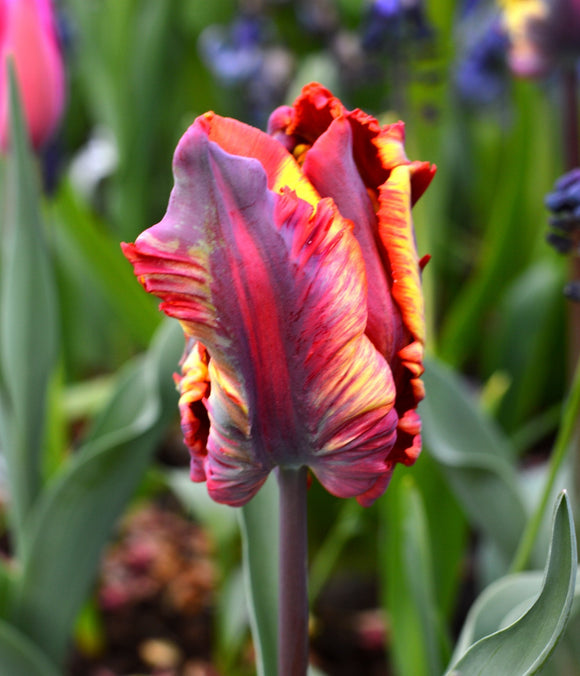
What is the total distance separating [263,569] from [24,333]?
34cm

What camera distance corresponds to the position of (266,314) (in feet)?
0.85

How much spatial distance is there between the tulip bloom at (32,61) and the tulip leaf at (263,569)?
16.6 inches

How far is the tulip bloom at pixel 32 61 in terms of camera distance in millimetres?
667

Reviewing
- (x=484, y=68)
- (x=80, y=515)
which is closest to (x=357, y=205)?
(x=80, y=515)

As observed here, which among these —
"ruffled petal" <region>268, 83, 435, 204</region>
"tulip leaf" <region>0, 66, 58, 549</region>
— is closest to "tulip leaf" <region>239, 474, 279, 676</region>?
"ruffled petal" <region>268, 83, 435, 204</region>

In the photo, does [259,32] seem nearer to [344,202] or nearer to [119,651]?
[119,651]

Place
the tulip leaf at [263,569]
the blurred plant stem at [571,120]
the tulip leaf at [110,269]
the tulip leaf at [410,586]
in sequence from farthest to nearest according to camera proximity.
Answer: the tulip leaf at [110,269] < the blurred plant stem at [571,120] < the tulip leaf at [410,586] < the tulip leaf at [263,569]

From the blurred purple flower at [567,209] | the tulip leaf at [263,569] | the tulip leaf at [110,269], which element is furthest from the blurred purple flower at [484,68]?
the tulip leaf at [263,569]

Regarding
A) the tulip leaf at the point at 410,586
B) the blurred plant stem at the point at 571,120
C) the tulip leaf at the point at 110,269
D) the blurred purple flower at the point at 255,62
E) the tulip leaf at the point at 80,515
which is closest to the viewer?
the tulip leaf at the point at 410,586

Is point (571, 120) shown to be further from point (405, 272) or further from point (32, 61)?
point (405, 272)

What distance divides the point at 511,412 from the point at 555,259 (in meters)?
0.21

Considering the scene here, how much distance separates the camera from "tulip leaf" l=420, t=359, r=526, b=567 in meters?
0.57

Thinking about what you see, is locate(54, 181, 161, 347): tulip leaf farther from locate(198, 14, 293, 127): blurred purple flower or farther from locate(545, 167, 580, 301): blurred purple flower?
locate(545, 167, 580, 301): blurred purple flower

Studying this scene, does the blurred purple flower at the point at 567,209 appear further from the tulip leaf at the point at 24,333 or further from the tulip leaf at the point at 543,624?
the tulip leaf at the point at 24,333
